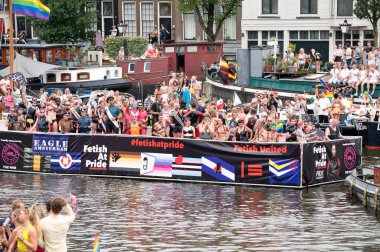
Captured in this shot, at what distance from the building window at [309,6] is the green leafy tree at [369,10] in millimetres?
6544

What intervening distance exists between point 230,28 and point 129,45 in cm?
864

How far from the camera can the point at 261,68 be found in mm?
57656

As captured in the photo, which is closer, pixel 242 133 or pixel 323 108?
pixel 242 133

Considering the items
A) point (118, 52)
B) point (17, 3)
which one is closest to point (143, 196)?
point (17, 3)

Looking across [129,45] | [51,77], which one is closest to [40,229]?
[51,77]

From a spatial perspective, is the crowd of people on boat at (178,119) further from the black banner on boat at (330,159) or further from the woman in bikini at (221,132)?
the black banner on boat at (330,159)

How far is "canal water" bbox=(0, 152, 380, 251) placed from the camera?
86.7 ft

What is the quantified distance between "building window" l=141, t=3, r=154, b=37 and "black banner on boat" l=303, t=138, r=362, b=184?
47.9 m

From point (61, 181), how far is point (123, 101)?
5.54 m

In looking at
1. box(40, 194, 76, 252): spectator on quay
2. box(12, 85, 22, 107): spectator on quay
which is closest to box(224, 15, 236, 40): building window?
box(12, 85, 22, 107): spectator on quay

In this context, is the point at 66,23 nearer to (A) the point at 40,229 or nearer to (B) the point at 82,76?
(B) the point at 82,76

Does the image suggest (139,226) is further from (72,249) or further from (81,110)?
(81,110)

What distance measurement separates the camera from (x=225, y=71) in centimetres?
5678

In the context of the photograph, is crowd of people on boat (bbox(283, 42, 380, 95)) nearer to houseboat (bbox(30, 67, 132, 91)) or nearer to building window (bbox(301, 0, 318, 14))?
houseboat (bbox(30, 67, 132, 91))
